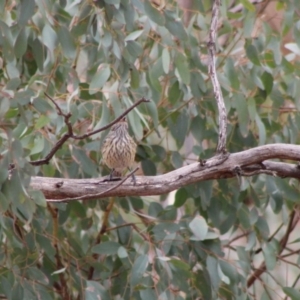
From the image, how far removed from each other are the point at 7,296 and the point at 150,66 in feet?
5.01

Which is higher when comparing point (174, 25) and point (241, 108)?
point (174, 25)

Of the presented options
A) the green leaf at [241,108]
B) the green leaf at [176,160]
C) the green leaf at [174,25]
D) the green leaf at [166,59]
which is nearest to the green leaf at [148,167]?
the green leaf at [176,160]

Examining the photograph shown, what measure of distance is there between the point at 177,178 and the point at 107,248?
86 centimetres

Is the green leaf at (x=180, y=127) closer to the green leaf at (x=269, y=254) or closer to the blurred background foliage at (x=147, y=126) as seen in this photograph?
the blurred background foliage at (x=147, y=126)

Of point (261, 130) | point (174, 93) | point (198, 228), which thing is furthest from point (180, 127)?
point (198, 228)

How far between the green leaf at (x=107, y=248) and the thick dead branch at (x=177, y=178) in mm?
691

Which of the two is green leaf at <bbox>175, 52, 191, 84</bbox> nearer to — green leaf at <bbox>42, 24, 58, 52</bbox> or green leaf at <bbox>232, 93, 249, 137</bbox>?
green leaf at <bbox>232, 93, 249, 137</bbox>

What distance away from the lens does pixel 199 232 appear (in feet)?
12.8

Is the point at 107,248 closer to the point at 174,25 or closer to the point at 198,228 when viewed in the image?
the point at 198,228

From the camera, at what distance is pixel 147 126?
3.95 m

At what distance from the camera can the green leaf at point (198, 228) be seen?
3896 mm

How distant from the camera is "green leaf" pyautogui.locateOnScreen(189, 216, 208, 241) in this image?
3896mm

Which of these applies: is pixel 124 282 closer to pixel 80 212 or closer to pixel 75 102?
pixel 80 212

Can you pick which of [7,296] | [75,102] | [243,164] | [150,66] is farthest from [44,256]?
[243,164]
